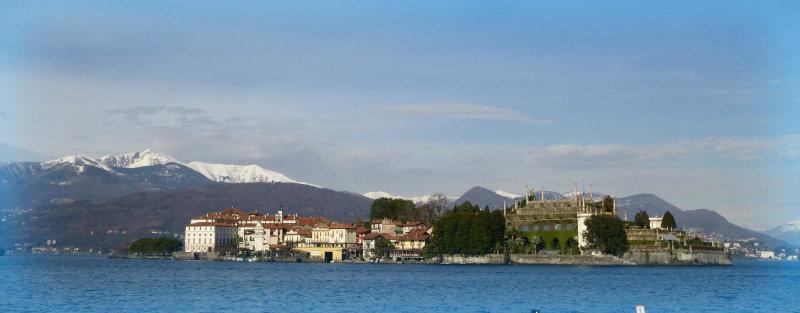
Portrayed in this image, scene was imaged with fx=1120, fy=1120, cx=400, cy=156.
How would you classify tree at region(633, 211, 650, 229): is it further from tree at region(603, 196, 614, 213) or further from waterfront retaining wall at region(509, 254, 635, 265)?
waterfront retaining wall at region(509, 254, 635, 265)

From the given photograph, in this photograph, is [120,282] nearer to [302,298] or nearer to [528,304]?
[302,298]

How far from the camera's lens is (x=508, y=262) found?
15275cm

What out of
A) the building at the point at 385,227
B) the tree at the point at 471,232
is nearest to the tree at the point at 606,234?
the tree at the point at 471,232

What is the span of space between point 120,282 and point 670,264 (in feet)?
277

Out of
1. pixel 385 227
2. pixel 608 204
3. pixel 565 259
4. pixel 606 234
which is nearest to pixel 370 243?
pixel 385 227

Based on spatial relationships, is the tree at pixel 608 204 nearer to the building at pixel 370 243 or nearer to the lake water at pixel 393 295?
the building at pixel 370 243

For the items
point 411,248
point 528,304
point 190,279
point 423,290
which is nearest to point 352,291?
point 423,290

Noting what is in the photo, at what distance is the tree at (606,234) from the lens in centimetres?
14525

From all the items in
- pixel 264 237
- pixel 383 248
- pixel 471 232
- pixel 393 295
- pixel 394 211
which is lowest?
pixel 393 295

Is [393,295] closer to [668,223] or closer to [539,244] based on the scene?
[539,244]

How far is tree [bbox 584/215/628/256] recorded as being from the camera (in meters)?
145

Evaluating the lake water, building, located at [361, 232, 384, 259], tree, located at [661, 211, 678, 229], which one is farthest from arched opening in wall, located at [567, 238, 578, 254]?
the lake water

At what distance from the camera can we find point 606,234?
146 meters

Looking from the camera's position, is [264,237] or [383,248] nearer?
[383,248]
